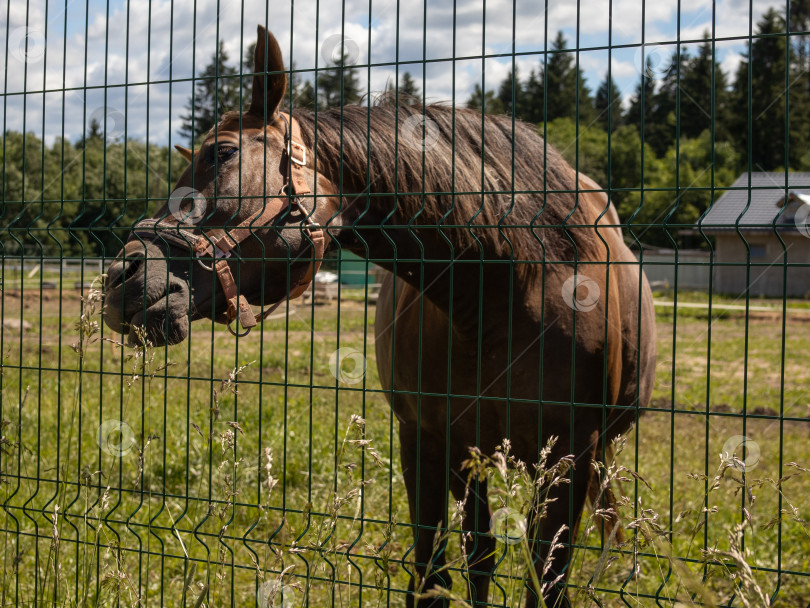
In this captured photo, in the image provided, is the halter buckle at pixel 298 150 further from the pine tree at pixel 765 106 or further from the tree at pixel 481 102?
the pine tree at pixel 765 106

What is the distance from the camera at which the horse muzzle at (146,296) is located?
7.87 ft

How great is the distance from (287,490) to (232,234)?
2988 mm

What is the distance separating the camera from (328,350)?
1205cm

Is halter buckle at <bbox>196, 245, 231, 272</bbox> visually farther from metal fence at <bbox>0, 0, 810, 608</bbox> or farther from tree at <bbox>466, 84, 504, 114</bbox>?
tree at <bbox>466, 84, 504, 114</bbox>

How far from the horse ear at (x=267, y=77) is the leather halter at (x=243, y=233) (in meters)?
0.14

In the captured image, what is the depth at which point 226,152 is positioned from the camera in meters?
2.64

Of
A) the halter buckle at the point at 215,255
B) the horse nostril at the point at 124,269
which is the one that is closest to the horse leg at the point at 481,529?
the halter buckle at the point at 215,255

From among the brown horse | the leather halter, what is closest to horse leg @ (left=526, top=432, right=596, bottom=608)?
the brown horse

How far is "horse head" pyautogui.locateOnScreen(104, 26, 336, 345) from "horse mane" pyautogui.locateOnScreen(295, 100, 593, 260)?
14 cm

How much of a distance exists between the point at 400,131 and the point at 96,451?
416 centimetres

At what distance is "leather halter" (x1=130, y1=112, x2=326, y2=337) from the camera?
8.27 feet

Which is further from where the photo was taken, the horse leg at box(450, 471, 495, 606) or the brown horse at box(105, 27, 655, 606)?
the horse leg at box(450, 471, 495, 606)

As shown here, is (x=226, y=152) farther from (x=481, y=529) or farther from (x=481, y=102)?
(x=481, y=529)

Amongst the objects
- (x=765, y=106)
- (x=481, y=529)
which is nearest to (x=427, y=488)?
(x=481, y=529)
